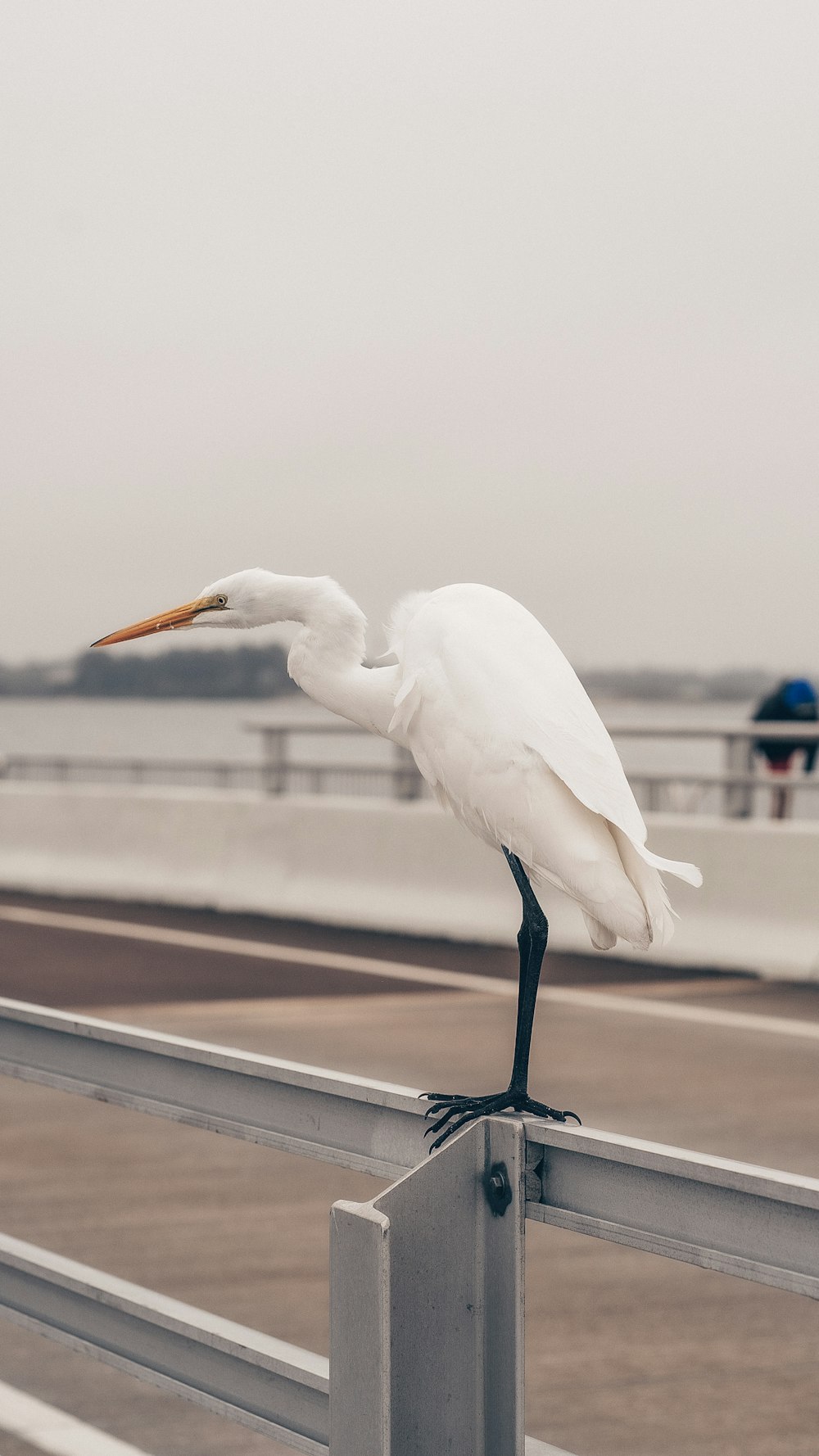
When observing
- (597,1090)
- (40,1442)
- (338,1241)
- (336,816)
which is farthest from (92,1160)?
(336,816)

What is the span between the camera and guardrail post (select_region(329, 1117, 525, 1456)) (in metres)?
2.44

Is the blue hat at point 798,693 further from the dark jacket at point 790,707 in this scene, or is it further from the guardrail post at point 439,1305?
the guardrail post at point 439,1305

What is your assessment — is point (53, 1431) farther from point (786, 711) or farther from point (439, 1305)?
point (786, 711)

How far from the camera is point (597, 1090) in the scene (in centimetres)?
884

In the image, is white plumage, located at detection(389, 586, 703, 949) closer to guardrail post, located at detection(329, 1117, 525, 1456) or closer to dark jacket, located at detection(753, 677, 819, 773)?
guardrail post, located at detection(329, 1117, 525, 1456)

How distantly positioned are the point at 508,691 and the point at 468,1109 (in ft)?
3.23

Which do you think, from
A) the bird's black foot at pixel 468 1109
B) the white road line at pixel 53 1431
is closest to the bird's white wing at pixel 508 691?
the bird's black foot at pixel 468 1109

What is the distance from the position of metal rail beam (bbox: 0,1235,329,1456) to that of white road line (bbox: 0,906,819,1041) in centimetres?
726

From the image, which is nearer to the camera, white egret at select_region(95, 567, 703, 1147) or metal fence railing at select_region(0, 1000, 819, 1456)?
metal fence railing at select_region(0, 1000, 819, 1456)

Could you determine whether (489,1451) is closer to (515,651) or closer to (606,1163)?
(606,1163)

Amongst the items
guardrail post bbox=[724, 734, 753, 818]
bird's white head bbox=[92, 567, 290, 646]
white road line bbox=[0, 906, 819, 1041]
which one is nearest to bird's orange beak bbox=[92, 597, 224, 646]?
bird's white head bbox=[92, 567, 290, 646]

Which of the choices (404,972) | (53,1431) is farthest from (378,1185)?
(404,972)

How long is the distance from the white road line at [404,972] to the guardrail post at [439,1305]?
7.97 metres

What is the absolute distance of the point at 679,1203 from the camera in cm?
225
